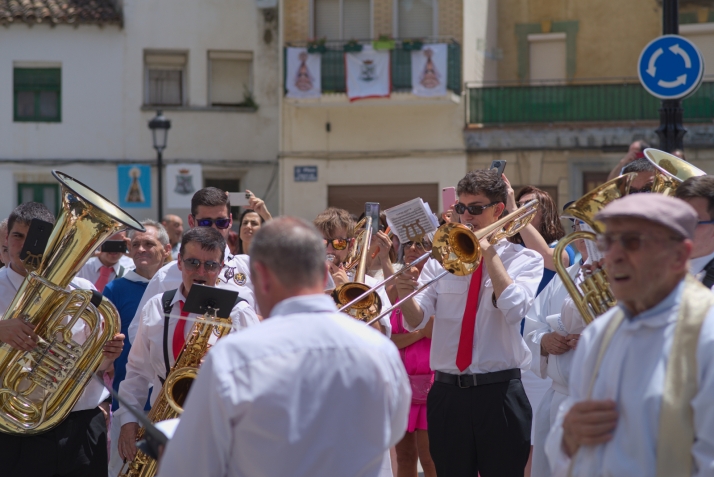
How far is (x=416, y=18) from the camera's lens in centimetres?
2320

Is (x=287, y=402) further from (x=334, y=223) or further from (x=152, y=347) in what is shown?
(x=334, y=223)

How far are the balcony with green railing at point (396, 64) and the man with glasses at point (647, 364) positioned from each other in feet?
64.6

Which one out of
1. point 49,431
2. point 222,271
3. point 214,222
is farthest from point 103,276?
point 49,431

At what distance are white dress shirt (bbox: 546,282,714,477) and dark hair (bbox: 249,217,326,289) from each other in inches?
37.3

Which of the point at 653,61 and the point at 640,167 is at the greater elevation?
the point at 653,61

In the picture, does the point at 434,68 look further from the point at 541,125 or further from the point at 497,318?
the point at 497,318

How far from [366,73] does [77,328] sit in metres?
17.9

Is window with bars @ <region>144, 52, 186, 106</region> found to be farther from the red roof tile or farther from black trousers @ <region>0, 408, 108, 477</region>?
black trousers @ <region>0, 408, 108, 477</region>

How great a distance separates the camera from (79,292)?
5.24 meters

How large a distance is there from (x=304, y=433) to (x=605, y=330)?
1020mm

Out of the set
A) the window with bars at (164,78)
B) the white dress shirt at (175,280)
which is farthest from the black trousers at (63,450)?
the window with bars at (164,78)

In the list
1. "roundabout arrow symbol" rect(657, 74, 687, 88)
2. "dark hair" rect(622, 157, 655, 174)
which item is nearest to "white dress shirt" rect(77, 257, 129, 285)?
"dark hair" rect(622, 157, 655, 174)

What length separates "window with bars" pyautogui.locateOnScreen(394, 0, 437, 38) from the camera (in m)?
23.2

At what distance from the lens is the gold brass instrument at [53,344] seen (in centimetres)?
521
